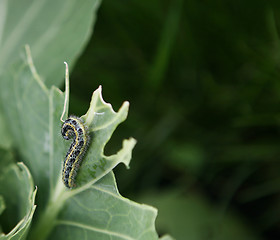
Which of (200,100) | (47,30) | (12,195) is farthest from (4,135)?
(200,100)

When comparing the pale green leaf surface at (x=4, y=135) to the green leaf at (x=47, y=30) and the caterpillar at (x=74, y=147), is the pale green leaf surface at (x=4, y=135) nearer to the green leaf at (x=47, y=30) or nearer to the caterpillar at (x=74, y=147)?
the green leaf at (x=47, y=30)

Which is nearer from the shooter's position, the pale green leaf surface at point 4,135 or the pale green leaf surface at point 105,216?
the pale green leaf surface at point 105,216

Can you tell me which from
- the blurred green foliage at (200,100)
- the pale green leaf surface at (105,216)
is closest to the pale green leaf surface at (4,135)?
the pale green leaf surface at (105,216)

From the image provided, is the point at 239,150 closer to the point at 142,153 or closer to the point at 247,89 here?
the point at 247,89

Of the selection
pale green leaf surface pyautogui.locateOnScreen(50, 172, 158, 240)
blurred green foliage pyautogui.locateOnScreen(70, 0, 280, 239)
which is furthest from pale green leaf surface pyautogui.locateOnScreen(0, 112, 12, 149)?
blurred green foliage pyautogui.locateOnScreen(70, 0, 280, 239)

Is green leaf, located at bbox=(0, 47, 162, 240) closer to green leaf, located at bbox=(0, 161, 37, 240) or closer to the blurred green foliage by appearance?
green leaf, located at bbox=(0, 161, 37, 240)

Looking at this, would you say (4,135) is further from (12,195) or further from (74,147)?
(74,147)

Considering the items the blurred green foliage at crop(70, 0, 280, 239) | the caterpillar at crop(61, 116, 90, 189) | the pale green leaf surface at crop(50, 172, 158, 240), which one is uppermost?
the caterpillar at crop(61, 116, 90, 189)

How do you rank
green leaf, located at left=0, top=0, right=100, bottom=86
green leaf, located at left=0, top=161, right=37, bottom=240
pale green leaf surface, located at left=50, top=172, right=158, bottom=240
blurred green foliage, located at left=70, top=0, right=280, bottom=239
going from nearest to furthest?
pale green leaf surface, located at left=50, top=172, right=158, bottom=240
green leaf, located at left=0, top=161, right=37, bottom=240
green leaf, located at left=0, top=0, right=100, bottom=86
blurred green foliage, located at left=70, top=0, right=280, bottom=239
